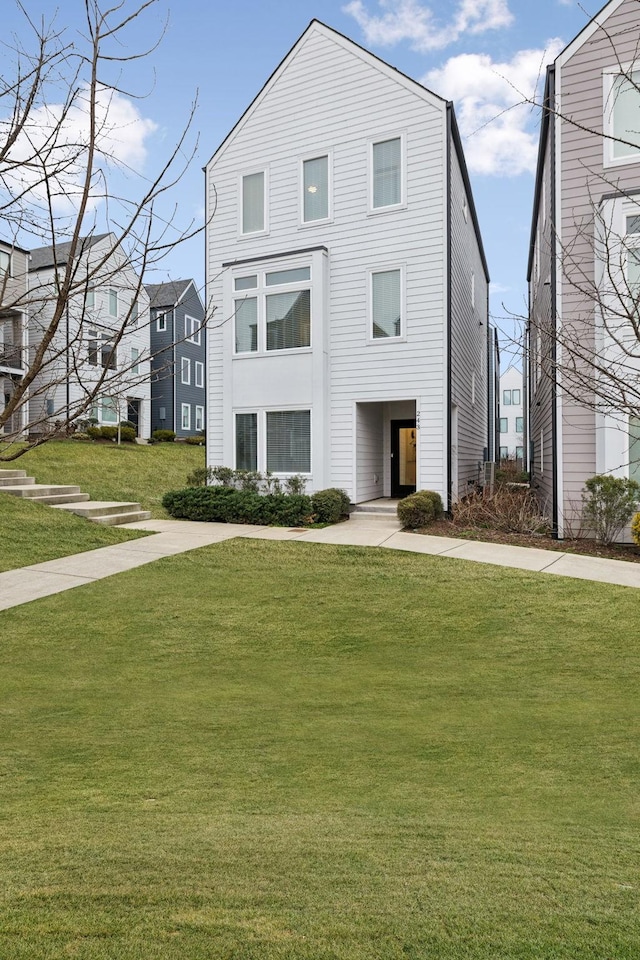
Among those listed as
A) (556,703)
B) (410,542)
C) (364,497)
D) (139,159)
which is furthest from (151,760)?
(364,497)

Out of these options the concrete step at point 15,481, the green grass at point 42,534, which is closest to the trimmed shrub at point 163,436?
the concrete step at point 15,481

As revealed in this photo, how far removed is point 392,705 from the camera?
431cm

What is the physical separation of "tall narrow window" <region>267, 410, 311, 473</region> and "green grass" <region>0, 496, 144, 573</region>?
4158mm

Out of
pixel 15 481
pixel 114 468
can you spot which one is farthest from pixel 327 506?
pixel 114 468

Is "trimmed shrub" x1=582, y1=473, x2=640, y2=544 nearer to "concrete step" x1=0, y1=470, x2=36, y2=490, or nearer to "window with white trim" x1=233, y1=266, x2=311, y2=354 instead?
"window with white trim" x1=233, y1=266, x2=311, y2=354

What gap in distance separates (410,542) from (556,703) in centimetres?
612

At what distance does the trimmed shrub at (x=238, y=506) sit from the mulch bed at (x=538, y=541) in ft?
8.70

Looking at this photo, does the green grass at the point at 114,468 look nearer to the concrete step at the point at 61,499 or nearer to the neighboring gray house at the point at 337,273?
the concrete step at the point at 61,499

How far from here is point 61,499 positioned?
1316 cm

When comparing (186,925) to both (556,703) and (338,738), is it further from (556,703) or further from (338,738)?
(556,703)

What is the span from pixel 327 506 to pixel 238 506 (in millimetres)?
1955

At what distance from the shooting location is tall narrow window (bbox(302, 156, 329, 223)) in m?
14.1

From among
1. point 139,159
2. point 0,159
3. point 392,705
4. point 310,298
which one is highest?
point 310,298

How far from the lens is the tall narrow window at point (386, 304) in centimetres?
1330
